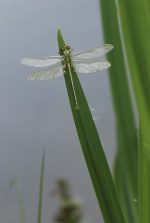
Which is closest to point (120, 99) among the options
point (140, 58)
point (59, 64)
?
point (140, 58)

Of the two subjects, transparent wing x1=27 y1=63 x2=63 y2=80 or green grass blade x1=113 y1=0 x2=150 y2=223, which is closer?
green grass blade x1=113 y1=0 x2=150 y2=223

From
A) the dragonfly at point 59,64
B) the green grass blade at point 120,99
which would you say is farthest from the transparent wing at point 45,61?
the green grass blade at point 120,99

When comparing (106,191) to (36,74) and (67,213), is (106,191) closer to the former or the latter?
(67,213)

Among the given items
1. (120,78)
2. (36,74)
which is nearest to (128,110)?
(120,78)

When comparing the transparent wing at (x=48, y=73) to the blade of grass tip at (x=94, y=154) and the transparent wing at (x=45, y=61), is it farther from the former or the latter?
the blade of grass tip at (x=94, y=154)

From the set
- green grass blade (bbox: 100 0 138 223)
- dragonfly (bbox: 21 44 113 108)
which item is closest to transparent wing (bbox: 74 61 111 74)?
dragonfly (bbox: 21 44 113 108)

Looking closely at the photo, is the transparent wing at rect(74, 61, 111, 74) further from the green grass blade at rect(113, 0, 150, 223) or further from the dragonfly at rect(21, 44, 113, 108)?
the green grass blade at rect(113, 0, 150, 223)
